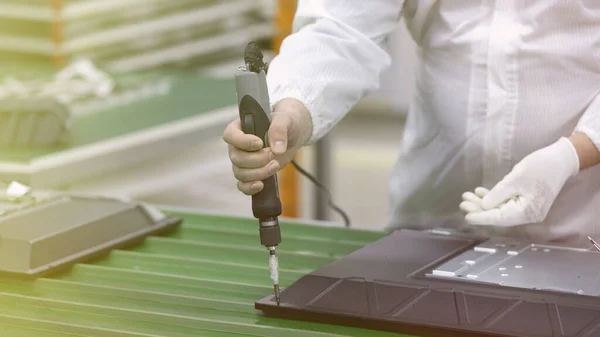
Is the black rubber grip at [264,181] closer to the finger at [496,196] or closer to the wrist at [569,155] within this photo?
the finger at [496,196]

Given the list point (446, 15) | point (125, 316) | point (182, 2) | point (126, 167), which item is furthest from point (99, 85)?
point (125, 316)

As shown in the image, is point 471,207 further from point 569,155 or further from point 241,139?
point 241,139

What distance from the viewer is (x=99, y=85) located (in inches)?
91.8

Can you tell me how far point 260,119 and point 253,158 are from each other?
0.14 feet

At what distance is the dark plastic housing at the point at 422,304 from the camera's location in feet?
2.97

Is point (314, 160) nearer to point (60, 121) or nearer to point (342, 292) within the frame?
point (60, 121)

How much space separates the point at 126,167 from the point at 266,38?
3.98 ft

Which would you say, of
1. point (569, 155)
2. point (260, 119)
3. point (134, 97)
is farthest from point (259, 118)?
point (134, 97)

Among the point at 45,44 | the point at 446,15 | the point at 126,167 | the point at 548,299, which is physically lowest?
the point at 548,299

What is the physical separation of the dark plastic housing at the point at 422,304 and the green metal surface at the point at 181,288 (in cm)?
2

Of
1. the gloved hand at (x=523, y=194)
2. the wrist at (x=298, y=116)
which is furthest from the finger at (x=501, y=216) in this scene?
the wrist at (x=298, y=116)

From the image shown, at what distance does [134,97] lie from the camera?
2365 millimetres

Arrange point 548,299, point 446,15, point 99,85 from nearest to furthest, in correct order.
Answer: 1. point 548,299
2. point 446,15
3. point 99,85

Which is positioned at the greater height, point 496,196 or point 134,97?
point 134,97
